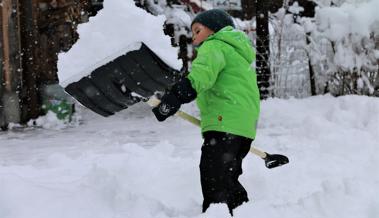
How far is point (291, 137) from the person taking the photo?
7.02 meters

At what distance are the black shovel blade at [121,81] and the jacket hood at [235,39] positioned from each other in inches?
14.4

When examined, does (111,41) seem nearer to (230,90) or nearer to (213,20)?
(213,20)

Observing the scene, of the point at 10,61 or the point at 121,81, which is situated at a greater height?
the point at 121,81

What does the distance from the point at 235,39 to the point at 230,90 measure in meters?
0.32

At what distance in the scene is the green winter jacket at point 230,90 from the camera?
3.52 m

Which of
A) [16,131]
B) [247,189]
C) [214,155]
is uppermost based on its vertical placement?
[214,155]

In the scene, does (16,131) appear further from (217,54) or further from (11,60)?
(217,54)

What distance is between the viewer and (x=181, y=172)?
4.81 meters

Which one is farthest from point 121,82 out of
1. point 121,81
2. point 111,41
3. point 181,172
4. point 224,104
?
point 181,172

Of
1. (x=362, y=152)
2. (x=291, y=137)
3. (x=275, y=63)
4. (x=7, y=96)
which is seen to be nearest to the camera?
(x=362, y=152)

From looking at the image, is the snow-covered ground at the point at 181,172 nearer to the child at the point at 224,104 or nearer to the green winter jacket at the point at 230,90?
the child at the point at 224,104

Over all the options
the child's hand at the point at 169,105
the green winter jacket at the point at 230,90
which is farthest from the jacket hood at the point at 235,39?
the child's hand at the point at 169,105

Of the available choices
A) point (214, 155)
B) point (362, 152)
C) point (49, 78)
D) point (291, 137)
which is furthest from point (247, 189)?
point (49, 78)

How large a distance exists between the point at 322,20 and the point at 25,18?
184 inches
